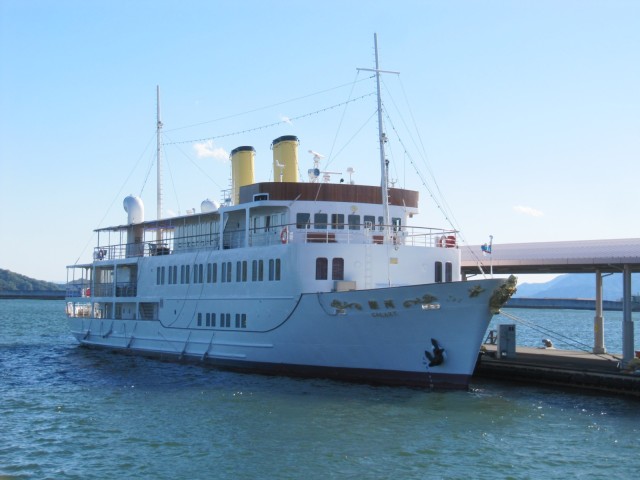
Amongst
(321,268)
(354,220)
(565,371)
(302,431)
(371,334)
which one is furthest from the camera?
(354,220)

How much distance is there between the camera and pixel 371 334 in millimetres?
23922

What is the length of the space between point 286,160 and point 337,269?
7.92 m

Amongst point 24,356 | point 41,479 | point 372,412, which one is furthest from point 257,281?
point 24,356

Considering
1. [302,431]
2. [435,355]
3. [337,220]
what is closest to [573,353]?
[435,355]

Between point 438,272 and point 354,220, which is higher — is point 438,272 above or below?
below

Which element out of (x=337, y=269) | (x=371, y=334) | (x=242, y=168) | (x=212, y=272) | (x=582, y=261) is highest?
(x=242, y=168)

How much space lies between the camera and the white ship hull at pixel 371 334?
890 inches

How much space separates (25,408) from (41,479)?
7932 millimetres

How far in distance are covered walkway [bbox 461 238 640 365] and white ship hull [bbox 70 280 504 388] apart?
231 centimetres

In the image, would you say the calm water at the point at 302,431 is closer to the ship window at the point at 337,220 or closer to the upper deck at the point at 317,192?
the ship window at the point at 337,220

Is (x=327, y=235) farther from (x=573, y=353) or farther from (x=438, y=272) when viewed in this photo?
(x=573, y=353)

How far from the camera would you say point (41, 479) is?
14773 mm

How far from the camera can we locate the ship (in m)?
23.0

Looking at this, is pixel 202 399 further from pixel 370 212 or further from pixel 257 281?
pixel 370 212
